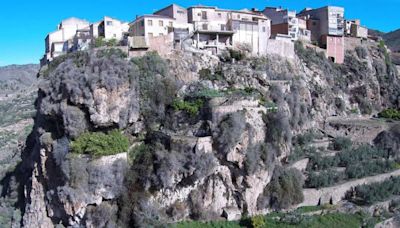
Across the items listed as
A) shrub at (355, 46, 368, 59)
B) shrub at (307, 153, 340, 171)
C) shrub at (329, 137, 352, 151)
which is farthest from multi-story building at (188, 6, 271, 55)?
shrub at (355, 46, 368, 59)

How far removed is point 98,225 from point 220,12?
20573 mm

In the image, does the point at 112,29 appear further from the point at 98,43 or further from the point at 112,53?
the point at 112,53

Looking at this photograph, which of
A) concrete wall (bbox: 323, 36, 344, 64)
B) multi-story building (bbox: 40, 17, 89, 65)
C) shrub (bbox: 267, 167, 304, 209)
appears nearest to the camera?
shrub (bbox: 267, 167, 304, 209)

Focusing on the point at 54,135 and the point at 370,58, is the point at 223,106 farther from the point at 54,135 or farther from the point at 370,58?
the point at 370,58

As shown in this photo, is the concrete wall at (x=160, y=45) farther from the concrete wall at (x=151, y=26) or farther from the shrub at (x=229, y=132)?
the shrub at (x=229, y=132)

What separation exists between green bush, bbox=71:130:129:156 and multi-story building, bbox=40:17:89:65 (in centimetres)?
1432

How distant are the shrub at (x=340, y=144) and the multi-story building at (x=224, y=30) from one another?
950 cm

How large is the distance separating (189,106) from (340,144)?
1237 cm

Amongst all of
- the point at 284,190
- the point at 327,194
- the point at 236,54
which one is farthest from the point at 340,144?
the point at 236,54

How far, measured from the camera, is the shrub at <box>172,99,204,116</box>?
28.0 meters

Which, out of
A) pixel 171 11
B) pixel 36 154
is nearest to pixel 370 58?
pixel 171 11

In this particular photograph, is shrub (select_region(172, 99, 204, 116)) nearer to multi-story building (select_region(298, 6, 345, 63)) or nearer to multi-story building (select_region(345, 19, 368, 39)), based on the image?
multi-story building (select_region(298, 6, 345, 63))

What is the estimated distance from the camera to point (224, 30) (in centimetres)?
3609

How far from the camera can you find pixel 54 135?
1131 inches
